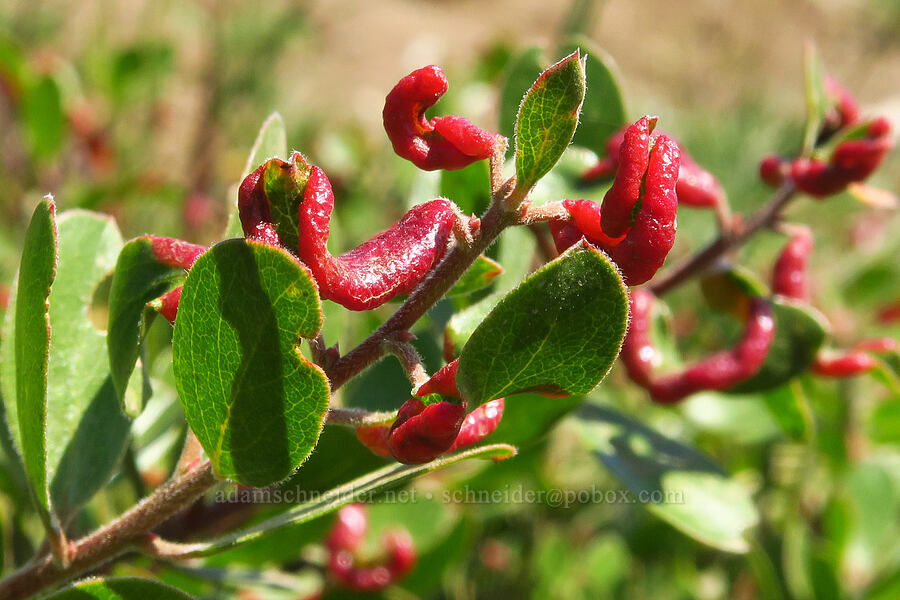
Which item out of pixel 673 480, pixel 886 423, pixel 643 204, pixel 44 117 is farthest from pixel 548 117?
pixel 44 117

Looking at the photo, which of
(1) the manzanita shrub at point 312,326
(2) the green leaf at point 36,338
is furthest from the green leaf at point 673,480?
(2) the green leaf at point 36,338

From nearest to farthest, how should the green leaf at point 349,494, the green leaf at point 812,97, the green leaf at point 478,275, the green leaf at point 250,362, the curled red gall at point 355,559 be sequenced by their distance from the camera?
the green leaf at point 250,362 → the green leaf at point 349,494 → the green leaf at point 478,275 → the green leaf at point 812,97 → the curled red gall at point 355,559

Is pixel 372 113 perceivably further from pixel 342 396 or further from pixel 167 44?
pixel 342 396

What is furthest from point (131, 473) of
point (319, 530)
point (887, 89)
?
point (887, 89)

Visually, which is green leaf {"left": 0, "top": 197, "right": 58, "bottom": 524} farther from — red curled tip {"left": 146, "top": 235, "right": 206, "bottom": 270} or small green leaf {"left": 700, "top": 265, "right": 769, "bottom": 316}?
small green leaf {"left": 700, "top": 265, "right": 769, "bottom": 316}

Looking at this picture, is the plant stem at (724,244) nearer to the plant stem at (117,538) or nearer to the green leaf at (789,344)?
the green leaf at (789,344)
